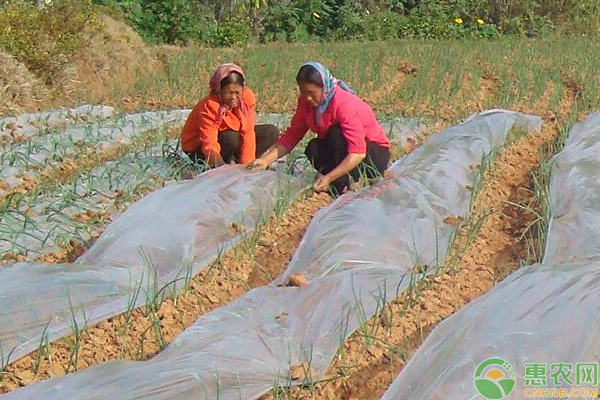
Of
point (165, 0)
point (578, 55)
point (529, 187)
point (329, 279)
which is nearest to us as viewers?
point (329, 279)

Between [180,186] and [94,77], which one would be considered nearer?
[180,186]

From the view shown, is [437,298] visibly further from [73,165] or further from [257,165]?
[73,165]

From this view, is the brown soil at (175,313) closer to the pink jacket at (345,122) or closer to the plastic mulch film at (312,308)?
the plastic mulch film at (312,308)

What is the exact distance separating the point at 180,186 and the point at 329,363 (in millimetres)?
1606

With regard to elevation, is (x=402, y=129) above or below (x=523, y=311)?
below

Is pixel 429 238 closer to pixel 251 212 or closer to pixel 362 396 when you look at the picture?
pixel 251 212

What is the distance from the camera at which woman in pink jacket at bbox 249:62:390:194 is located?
394 centimetres

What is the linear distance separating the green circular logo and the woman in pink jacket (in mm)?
1964

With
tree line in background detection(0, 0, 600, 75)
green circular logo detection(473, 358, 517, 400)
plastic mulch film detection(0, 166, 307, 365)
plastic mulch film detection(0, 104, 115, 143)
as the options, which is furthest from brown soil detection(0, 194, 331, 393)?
tree line in background detection(0, 0, 600, 75)

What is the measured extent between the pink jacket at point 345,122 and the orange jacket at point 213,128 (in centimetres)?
34

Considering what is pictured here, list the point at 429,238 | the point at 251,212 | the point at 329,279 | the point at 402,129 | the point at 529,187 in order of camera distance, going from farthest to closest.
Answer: the point at 402,129, the point at 529,187, the point at 251,212, the point at 429,238, the point at 329,279

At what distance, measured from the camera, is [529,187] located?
4.52 meters

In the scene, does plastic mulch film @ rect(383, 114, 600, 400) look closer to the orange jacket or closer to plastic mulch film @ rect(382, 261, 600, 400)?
plastic mulch film @ rect(382, 261, 600, 400)

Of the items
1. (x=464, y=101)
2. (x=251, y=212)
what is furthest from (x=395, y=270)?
(x=464, y=101)
